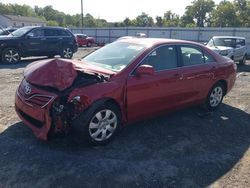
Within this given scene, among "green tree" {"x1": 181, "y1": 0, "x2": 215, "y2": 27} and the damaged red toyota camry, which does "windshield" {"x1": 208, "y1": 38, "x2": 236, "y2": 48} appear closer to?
the damaged red toyota camry

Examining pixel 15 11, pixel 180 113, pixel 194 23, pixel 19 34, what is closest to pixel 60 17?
pixel 15 11

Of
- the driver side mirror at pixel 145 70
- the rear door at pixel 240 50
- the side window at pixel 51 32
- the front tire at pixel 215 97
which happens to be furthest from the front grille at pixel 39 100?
the rear door at pixel 240 50

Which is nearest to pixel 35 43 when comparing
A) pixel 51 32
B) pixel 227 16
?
pixel 51 32

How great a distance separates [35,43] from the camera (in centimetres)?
1399

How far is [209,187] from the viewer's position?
3.67 metres

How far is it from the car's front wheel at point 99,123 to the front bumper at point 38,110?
0.43m

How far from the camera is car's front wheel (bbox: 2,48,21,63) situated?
13123 millimetres

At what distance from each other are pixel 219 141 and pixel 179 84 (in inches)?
49.7

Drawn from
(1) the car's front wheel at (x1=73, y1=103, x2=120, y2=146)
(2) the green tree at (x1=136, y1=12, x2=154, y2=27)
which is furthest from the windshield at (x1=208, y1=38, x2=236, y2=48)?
(2) the green tree at (x1=136, y1=12, x2=154, y2=27)

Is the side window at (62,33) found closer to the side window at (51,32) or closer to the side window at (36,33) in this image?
the side window at (51,32)

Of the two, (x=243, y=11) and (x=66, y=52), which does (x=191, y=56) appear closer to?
(x=66, y=52)

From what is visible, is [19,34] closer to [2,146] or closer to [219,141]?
[2,146]

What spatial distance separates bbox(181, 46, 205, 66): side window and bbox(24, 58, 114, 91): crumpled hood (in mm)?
1813

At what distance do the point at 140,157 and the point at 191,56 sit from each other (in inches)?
104
